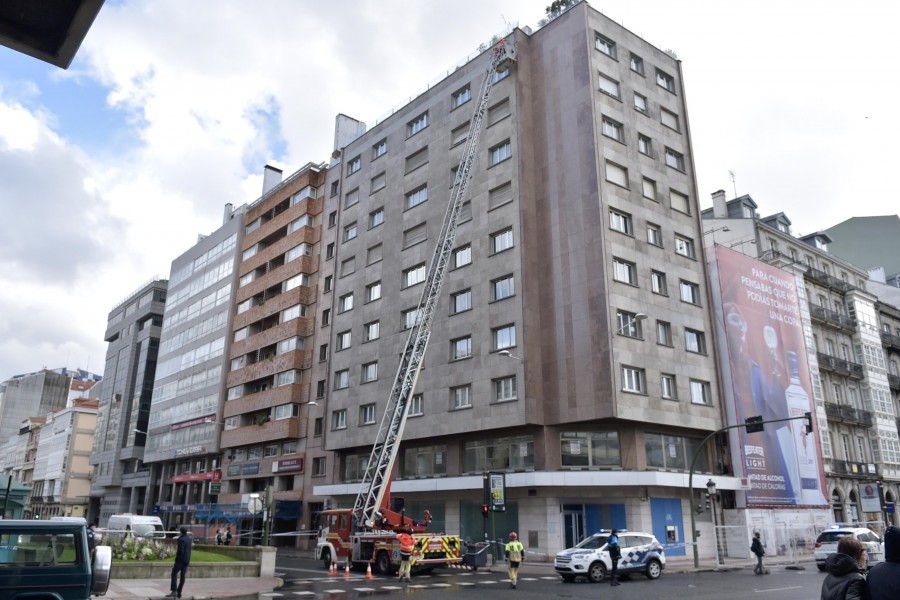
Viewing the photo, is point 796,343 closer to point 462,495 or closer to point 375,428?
point 462,495

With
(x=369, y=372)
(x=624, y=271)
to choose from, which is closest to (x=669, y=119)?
(x=624, y=271)

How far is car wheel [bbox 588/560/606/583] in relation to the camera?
2362cm

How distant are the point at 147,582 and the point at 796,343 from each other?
1640 inches

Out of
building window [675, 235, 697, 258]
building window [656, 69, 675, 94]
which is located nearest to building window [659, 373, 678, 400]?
building window [675, 235, 697, 258]

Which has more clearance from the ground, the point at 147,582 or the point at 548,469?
the point at 548,469

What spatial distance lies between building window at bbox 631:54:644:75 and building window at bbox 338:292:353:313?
987 inches

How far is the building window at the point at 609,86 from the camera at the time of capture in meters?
40.3

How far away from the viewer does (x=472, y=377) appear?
3841 centimetres

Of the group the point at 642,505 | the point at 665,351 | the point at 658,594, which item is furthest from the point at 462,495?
the point at 658,594

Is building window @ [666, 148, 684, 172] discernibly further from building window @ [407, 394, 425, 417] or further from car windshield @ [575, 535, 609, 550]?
car windshield @ [575, 535, 609, 550]

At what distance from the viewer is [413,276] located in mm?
44844

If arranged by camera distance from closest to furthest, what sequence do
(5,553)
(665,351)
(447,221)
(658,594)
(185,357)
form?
(5,553), (658,594), (665,351), (447,221), (185,357)

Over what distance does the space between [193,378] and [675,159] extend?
51089 mm

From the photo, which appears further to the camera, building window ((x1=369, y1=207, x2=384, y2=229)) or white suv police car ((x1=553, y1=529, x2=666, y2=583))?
building window ((x1=369, y1=207, x2=384, y2=229))
